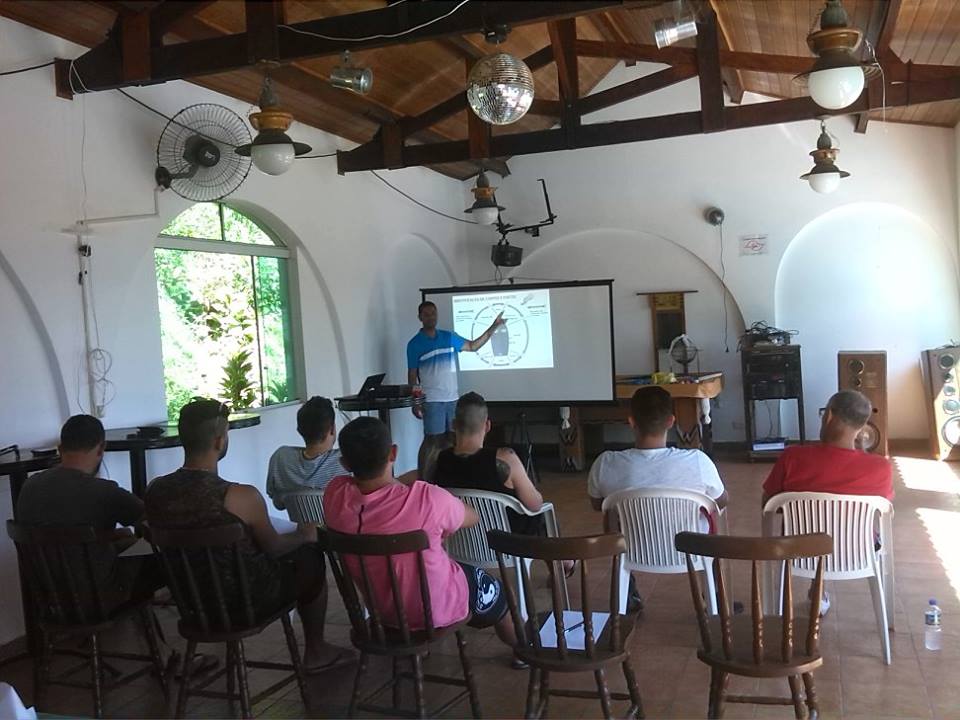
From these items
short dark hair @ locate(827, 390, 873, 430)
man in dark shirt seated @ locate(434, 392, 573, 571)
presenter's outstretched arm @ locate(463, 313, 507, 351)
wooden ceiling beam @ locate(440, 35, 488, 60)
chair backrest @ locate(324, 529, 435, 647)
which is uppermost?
wooden ceiling beam @ locate(440, 35, 488, 60)

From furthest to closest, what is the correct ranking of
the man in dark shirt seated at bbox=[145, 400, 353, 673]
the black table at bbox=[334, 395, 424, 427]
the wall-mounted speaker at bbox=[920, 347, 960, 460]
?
the wall-mounted speaker at bbox=[920, 347, 960, 460] < the black table at bbox=[334, 395, 424, 427] < the man in dark shirt seated at bbox=[145, 400, 353, 673]

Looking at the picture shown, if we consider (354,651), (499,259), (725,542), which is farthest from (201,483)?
(499,259)

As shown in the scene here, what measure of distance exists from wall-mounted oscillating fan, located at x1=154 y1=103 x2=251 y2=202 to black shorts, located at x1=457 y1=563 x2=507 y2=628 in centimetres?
280

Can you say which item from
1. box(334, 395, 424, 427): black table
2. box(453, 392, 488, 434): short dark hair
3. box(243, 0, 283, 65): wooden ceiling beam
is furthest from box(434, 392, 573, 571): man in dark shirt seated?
box(334, 395, 424, 427): black table

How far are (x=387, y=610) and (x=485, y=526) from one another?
665 mm

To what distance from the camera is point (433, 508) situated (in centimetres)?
273

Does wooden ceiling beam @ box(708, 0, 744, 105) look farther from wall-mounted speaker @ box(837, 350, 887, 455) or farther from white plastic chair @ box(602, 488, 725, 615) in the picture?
white plastic chair @ box(602, 488, 725, 615)

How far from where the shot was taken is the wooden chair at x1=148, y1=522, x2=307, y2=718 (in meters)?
2.71

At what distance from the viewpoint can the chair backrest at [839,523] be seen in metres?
3.05

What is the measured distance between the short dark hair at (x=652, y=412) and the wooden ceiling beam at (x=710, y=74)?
302cm

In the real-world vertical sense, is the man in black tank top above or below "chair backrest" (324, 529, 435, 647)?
above

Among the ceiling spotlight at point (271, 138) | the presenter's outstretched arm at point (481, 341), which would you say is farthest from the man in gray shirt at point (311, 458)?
the presenter's outstretched arm at point (481, 341)

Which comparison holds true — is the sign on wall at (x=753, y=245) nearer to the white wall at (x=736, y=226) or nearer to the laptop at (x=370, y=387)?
the white wall at (x=736, y=226)

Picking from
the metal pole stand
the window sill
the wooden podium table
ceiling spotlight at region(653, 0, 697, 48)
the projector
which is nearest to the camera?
ceiling spotlight at region(653, 0, 697, 48)
